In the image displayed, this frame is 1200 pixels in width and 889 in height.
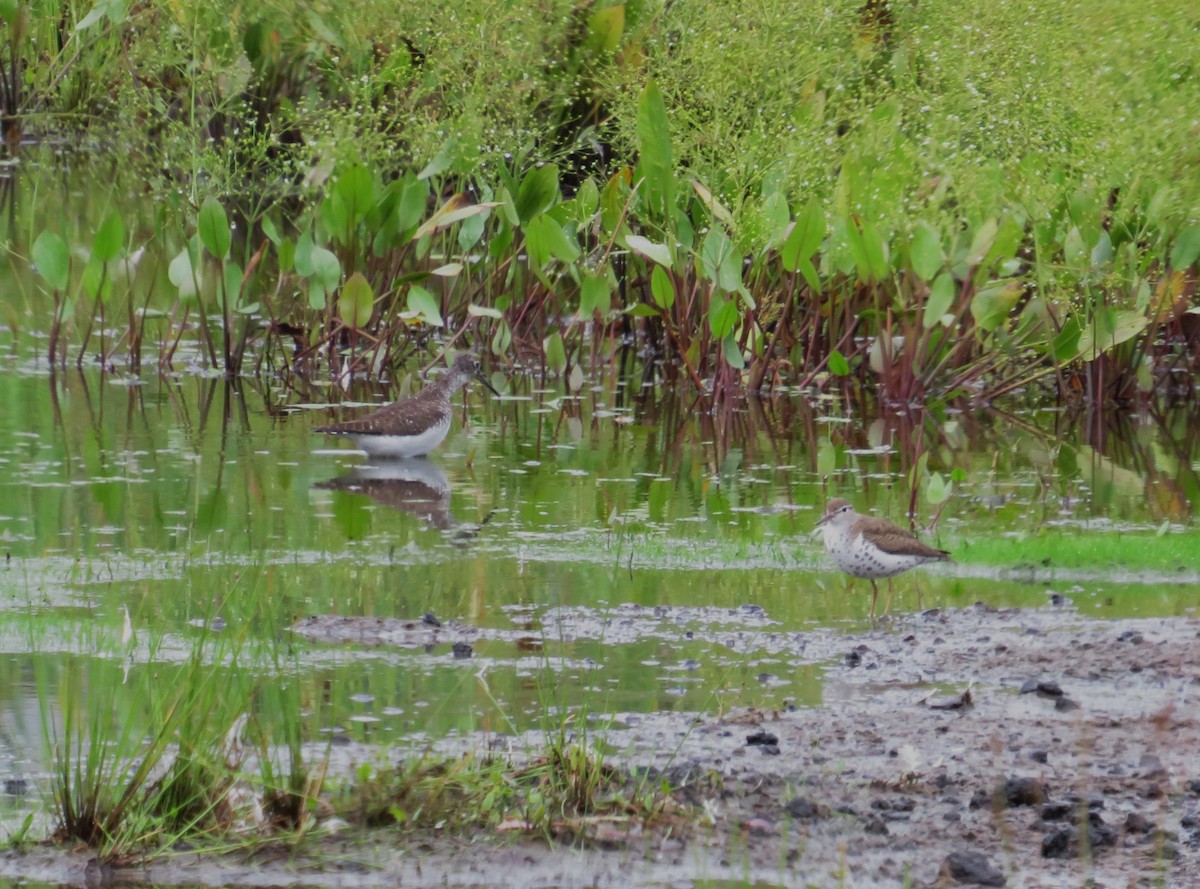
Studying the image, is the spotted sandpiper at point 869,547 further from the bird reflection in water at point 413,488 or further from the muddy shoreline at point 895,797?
the bird reflection in water at point 413,488

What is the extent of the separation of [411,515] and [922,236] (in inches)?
167

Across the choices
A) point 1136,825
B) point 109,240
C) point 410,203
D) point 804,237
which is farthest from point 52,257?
point 1136,825

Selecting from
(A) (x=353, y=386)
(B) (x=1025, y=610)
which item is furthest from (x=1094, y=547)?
(A) (x=353, y=386)

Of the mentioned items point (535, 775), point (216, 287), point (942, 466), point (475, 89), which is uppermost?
point (475, 89)

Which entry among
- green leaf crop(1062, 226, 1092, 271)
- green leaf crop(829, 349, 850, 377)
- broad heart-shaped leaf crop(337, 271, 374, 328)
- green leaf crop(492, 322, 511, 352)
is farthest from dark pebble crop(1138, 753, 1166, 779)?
green leaf crop(492, 322, 511, 352)

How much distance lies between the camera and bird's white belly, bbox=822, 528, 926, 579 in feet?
24.7

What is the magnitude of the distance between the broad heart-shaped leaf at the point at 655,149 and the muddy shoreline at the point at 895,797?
6.48 m

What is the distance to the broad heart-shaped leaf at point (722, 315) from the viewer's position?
12508 mm

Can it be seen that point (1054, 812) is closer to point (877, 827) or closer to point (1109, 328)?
point (877, 827)

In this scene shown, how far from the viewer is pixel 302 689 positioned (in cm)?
609

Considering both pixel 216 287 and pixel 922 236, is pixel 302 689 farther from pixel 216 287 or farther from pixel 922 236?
pixel 216 287

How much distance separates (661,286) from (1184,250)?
3.35 metres

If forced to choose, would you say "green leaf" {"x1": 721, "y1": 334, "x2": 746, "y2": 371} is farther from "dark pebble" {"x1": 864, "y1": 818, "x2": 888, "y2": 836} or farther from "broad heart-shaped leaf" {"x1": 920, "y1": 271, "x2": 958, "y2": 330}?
"dark pebble" {"x1": 864, "y1": 818, "x2": 888, "y2": 836}

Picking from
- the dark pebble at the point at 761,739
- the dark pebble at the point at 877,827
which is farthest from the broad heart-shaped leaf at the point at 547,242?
the dark pebble at the point at 877,827
